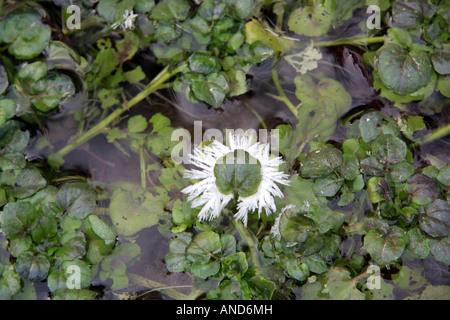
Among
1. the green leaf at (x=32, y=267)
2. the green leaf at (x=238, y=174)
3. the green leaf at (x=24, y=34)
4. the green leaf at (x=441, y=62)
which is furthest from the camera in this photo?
the green leaf at (x=24, y=34)

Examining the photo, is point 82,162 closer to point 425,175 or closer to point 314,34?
point 314,34

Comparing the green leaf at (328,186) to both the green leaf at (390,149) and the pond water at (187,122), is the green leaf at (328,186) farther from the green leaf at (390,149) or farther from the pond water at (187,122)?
the green leaf at (390,149)

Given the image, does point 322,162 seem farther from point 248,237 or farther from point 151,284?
point 151,284

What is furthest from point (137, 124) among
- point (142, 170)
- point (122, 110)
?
point (142, 170)

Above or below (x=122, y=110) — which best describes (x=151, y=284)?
below

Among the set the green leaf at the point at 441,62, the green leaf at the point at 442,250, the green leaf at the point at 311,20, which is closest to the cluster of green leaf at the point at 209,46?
the green leaf at the point at 311,20

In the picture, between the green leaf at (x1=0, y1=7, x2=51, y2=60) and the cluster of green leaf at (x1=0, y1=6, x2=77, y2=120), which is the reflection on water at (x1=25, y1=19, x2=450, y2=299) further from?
the green leaf at (x1=0, y1=7, x2=51, y2=60)

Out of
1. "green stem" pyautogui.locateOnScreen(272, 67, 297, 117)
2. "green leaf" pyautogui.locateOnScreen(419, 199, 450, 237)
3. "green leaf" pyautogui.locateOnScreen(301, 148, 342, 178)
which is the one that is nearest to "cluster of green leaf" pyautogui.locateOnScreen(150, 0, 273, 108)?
"green stem" pyautogui.locateOnScreen(272, 67, 297, 117)
